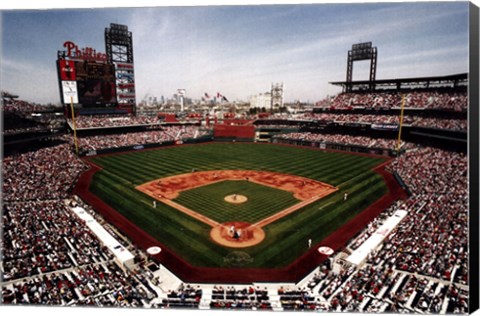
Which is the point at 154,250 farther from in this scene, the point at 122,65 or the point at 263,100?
the point at 263,100

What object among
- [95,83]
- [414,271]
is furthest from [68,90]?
[414,271]

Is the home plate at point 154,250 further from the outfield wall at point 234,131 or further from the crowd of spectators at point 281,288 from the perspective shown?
the outfield wall at point 234,131

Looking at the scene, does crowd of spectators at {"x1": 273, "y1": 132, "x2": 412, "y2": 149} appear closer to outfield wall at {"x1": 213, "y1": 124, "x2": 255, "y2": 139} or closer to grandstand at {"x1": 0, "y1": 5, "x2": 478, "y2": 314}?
outfield wall at {"x1": 213, "y1": 124, "x2": 255, "y2": 139}

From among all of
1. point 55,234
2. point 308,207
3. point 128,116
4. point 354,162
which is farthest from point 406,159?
point 128,116

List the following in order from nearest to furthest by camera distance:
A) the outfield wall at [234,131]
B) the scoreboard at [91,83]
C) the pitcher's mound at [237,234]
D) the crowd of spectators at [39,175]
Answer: the pitcher's mound at [237,234], the crowd of spectators at [39,175], the scoreboard at [91,83], the outfield wall at [234,131]

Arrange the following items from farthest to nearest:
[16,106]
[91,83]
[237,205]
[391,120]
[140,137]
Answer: [140,137] < [91,83] < [391,120] < [16,106] < [237,205]

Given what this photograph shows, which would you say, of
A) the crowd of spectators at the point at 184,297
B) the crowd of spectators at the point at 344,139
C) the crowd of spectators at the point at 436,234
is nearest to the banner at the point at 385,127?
the crowd of spectators at the point at 344,139
